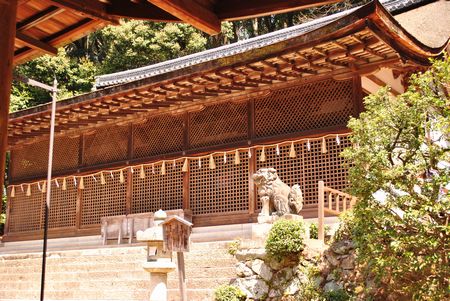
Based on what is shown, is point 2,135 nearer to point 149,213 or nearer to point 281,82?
point 281,82

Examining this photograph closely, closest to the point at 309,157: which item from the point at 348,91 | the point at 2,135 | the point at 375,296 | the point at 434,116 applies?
the point at 348,91

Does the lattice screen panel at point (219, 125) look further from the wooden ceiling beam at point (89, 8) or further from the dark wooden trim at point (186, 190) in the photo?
the wooden ceiling beam at point (89, 8)

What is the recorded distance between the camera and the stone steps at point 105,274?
10.5m

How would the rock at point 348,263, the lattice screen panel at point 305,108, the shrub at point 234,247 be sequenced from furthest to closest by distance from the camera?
1. the lattice screen panel at point 305,108
2. the shrub at point 234,247
3. the rock at point 348,263

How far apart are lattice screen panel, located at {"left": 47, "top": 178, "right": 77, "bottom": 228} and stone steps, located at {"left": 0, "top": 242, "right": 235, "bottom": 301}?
8.05 feet

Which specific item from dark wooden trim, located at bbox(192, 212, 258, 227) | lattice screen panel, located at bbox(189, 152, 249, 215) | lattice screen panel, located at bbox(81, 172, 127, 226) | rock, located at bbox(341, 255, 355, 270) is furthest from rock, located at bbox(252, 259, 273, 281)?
lattice screen panel, located at bbox(81, 172, 127, 226)

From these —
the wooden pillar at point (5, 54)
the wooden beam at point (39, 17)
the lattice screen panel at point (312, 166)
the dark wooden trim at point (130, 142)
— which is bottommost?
the wooden pillar at point (5, 54)

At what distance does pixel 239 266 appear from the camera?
9.81 meters

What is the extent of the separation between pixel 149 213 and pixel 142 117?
2952 mm

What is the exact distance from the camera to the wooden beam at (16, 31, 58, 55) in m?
4.91

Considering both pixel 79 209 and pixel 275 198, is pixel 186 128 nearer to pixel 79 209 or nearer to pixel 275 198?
pixel 79 209

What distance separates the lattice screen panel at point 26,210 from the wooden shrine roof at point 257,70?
86.9 inches

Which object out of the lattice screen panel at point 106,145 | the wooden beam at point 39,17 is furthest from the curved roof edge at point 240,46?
the wooden beam at point 39,17

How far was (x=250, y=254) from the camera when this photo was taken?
980 cm
